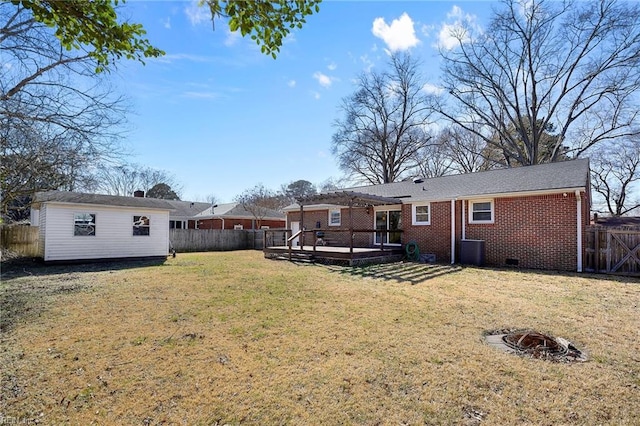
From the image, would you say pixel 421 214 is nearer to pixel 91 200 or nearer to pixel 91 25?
pixel 91 25

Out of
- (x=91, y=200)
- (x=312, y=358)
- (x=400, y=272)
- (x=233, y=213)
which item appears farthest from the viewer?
(x=233, y=213)

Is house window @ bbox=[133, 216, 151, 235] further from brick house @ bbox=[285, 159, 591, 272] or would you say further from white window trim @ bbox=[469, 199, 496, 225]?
white window trim @ bbox=[469, 199, 496, 225]

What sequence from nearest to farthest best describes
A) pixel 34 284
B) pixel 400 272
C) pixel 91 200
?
pixel 34 284 < pixel 400 272 < pixel 91 200

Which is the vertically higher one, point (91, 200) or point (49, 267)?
point (91, 200)

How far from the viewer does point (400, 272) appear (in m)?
10.6

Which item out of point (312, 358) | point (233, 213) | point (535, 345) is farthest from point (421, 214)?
point (233, 213)

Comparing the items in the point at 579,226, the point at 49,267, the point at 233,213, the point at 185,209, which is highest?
the point at 185,209

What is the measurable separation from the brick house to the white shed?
7285 millimetres

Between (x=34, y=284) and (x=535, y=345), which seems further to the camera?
(x=34, y=284)

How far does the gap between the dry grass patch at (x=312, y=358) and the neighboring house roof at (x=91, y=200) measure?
6.90 metres

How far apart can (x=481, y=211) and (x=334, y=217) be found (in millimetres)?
7907

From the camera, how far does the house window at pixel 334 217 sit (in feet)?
59.9

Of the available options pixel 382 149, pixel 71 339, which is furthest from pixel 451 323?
pixel 382 149

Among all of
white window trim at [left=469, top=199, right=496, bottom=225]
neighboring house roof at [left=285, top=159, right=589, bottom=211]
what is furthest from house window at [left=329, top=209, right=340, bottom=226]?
white window trim at [left=469, top=199, right=496, bottom=225]
